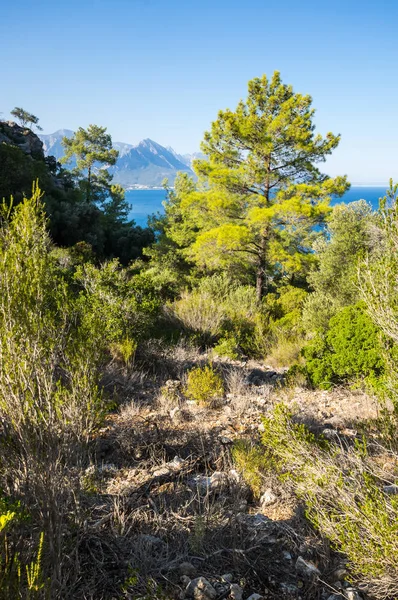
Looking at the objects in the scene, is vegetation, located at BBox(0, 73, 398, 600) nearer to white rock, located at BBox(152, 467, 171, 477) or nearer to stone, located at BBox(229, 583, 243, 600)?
white rock, located at BBox(152, 467, 171, 477)

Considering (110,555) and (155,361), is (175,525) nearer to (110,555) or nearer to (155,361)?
(110,555)

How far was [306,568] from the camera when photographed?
2.58 meters

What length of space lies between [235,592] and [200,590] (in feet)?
0.70

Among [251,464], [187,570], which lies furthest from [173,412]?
[187,570]

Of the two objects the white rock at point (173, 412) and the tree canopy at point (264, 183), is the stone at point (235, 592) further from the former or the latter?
the tree canopy at point (264, 183)

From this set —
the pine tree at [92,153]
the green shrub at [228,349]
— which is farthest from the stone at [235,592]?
the pine tree at [92,153]

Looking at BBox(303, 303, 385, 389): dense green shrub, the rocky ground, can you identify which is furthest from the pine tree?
the rocky ground

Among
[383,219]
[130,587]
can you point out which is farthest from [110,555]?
[383,219]

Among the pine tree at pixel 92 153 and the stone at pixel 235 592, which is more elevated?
the pine tree at pixel 92 153

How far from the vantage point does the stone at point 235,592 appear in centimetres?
228

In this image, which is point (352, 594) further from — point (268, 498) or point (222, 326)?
point (222, 326)

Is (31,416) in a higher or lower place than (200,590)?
higher

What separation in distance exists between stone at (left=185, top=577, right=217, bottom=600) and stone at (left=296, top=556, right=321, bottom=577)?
0.66m

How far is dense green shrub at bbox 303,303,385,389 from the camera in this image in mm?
6355
